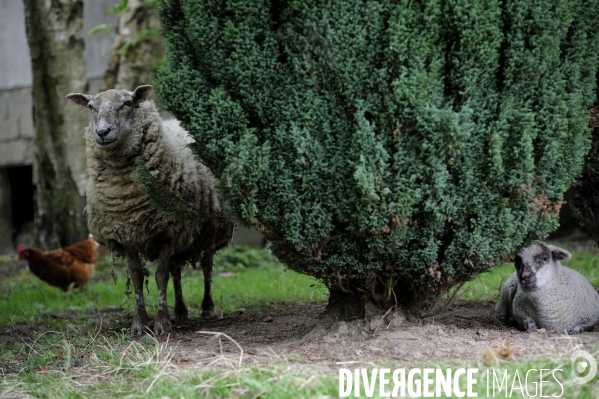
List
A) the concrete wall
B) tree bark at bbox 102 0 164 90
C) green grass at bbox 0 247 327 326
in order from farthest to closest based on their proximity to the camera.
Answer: the concrete wall → tree bark at bbox 102 0 164 90 → green grass at bbox 0 247 327 326

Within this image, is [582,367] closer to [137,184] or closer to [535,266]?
[535,266]

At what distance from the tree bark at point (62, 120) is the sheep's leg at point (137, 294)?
4.98 m

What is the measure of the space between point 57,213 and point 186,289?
309 centimetres

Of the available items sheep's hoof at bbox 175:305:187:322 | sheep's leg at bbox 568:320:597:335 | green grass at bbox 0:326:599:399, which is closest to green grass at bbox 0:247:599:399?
green grass at bbox 0:326:599:399

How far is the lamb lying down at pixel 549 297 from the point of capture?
4742mm

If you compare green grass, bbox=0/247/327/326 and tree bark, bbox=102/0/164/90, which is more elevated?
tree bark, bbox=102/0/164/90

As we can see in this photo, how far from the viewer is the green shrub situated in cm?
385

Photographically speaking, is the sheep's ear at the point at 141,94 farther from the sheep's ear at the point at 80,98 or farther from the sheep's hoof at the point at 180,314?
the sheep's hoof at the point at 180,314

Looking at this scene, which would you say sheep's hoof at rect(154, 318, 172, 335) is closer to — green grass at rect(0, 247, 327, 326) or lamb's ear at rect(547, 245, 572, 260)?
green grass at rect(0, 247, 327, 326)

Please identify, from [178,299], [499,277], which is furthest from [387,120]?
[499,277]

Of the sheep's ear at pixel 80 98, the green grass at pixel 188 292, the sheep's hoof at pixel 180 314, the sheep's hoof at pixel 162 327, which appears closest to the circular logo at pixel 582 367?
the green grass at pixel 188 292

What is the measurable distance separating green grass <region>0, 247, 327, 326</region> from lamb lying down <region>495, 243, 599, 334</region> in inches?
66.4

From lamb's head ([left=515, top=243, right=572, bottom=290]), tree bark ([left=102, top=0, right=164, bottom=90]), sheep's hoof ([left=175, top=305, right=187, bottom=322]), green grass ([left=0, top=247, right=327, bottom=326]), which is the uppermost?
tree bark ([left=102, top=0, right=164, bottom=90])

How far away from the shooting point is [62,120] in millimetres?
10328
